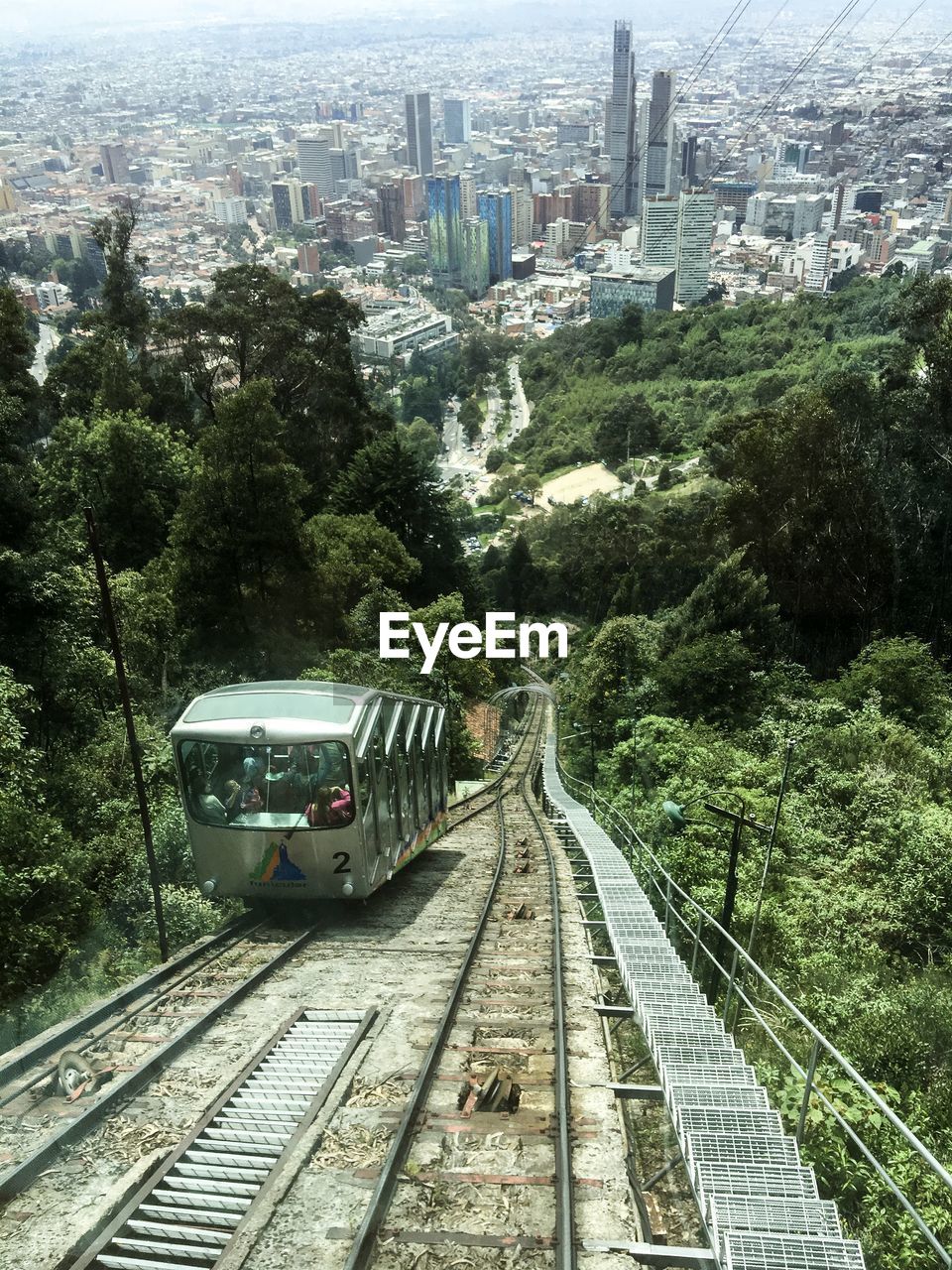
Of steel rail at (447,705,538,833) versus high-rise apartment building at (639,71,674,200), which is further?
high-rise apartment building at (639,71,674,200)

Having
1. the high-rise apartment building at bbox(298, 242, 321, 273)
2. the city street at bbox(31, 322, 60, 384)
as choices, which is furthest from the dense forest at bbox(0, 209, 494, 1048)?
the high-rise apartment building at bbox(298, 242, 321, 273)

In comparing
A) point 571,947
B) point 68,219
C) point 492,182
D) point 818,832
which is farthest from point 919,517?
point 492,182

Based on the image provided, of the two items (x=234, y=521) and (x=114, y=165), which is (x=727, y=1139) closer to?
(x=234, y=521)

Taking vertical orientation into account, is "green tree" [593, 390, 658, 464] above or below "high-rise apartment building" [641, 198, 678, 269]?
below

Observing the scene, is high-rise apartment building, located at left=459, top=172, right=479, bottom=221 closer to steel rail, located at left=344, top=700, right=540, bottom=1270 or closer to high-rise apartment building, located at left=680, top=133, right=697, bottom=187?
high-rise apartment building, located at left=680, top=133, right=697, bottom=187

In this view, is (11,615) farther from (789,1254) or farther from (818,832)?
(789,1254)

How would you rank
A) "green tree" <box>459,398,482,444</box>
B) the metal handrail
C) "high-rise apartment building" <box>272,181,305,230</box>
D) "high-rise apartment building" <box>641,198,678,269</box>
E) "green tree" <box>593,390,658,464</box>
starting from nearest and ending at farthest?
the metal handrail, "green tree" <box>593,390,658,464</box>, "green tree" <box>459,398,482,444</box>, "high-rise apartment building" <box>641,198,678,269</box>, "high-rise apartment building" <box>272,181,305,230</box>

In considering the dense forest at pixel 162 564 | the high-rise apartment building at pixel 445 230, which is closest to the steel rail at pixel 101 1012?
the dense forest at pixel 162 564

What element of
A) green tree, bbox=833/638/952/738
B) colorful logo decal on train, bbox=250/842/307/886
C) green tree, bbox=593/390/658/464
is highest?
colorful logo decal on train, bbox=250/842/307/886
